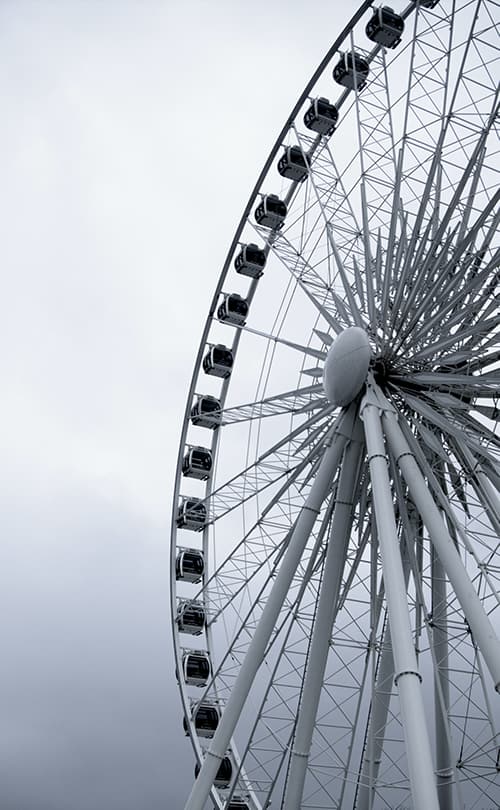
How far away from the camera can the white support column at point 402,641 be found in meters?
9.78

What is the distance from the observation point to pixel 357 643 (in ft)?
51.7

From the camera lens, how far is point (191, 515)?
2405 cm

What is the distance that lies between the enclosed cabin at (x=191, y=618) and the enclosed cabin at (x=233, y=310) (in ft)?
23.9

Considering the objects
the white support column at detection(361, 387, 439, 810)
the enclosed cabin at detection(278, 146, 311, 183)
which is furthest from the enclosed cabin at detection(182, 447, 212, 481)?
the white support column at detection(361, 387, 439, 810)

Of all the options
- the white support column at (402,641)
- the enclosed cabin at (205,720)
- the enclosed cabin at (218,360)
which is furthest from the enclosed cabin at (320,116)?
the enclosed cabin at (205,720)

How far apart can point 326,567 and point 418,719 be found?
15.5 feet

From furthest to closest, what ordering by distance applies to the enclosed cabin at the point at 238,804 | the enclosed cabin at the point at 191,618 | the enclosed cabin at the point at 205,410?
the enclosed cabin at the point at 205,410
the enclosed cabin at the point at 191,618
the enclosed cabin at the point at 238,804

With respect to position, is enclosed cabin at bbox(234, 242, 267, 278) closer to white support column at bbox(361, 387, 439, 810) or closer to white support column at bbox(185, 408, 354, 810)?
white support column at bbox(185, 408, 354, 810)

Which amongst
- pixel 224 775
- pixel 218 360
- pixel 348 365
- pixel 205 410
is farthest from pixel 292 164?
pixel 224 775

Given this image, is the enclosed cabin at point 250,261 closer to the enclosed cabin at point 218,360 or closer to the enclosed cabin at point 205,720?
the enclosed cabin at point 218,360

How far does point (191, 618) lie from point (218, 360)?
22.3 ft

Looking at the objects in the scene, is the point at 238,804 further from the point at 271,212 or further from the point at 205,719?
the point at 271,212

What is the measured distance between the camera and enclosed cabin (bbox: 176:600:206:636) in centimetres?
2319

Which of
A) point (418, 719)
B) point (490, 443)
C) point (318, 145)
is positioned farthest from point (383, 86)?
point (418, 719)
